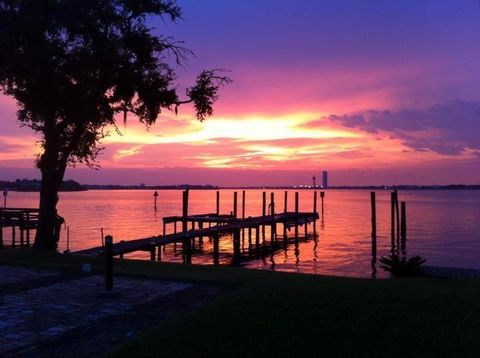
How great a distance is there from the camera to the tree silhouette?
18.0m

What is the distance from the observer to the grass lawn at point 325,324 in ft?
21.8

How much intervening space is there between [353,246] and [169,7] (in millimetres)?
28703

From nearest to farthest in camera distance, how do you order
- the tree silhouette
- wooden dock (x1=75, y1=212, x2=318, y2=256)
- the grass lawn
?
the grass lawn
the tree silhouette
wooden dock (x1=75, y1=212, x2=318, y2=256)

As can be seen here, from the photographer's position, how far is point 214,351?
6.61 meters

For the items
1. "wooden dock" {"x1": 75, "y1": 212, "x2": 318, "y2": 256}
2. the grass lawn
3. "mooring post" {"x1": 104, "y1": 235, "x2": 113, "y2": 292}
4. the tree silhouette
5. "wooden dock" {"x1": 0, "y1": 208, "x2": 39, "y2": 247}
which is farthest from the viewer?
"wooden dock" {"x1": 0, "y1": 208, "x2": 39, "y2": 247}

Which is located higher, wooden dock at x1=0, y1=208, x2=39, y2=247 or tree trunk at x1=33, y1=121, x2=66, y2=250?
tree trunk at x1=33, y1=121, x2=66, y2=250

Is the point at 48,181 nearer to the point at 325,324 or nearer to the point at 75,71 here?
the point at 75,71

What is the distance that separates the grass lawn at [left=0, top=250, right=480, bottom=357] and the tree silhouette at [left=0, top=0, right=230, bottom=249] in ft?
39.2

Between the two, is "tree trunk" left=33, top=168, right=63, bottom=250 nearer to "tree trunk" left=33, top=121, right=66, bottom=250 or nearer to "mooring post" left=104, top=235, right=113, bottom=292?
"tree trunk" left=33, top=121, right=66, bottom=250

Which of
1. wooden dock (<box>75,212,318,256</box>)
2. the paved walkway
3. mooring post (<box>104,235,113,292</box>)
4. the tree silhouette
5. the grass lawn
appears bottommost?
wooden dock (<box>75,212,318,256</box>)

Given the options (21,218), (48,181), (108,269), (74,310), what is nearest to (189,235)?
(21,218)

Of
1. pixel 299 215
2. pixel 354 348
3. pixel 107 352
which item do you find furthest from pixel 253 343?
pixel 299 215

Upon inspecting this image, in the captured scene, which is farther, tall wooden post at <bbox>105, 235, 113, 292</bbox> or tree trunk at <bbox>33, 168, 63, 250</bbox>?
tree trunk at <bbox>33, 168, 63, 250</bbox>

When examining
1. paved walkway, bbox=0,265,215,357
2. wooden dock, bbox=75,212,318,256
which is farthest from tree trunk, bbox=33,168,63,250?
paved walkway, bbox=0,265,215,357
